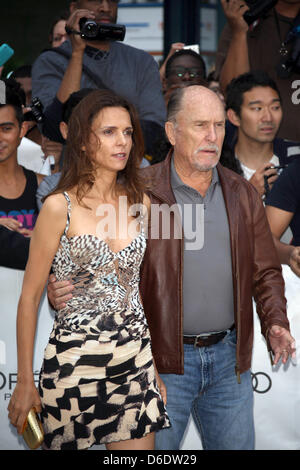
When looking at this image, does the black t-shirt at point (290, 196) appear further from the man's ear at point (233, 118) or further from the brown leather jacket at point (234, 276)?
the man's ear at point (233, 118)


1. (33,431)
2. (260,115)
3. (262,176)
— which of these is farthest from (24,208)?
(260,115)

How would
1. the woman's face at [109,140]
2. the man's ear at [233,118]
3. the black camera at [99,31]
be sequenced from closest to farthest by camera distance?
1. the woman's face at [109,140]
2. the black camera at [99,31]
3. the man's ear at [233,118]

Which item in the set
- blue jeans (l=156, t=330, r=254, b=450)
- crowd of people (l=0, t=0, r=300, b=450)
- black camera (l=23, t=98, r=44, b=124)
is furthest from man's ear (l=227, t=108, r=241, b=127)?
blue jeans (l=156, t=330, r=254, b=450)

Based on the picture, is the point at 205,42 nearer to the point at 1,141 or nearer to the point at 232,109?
the point at 232,109

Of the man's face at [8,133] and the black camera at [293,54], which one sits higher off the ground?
the black camera at [293,54]

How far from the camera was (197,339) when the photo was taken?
3002 mm

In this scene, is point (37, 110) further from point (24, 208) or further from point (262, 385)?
point (262, 385)

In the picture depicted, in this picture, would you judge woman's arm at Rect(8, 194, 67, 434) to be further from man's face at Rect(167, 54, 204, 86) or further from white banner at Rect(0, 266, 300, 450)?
man's face at Rect(167, 54, 204, 86)

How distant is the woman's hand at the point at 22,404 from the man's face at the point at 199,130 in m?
1.29

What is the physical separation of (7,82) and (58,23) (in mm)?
1954

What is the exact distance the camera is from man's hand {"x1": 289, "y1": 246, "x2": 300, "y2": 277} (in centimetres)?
345

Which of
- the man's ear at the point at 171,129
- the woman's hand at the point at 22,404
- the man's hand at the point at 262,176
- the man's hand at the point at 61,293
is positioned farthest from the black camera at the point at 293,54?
the woman's hand at the point at 22,404

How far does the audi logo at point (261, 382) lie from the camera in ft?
12.1
